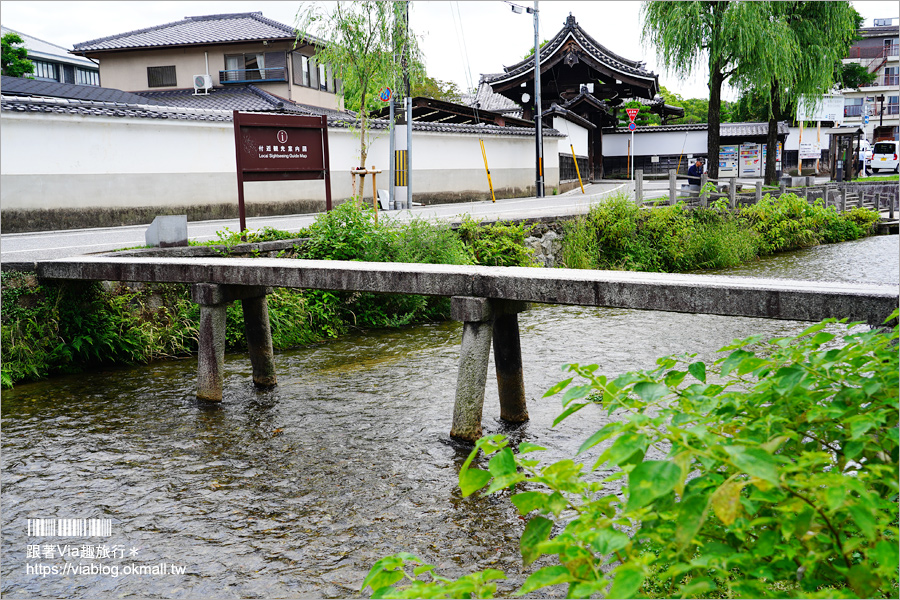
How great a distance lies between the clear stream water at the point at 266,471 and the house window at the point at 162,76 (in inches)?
908

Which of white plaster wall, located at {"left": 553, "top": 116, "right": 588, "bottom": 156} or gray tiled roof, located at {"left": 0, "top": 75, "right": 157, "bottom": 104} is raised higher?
gray tiled roof, located at {"left": 0, "top": 75, "right": 157, "bottom": 104}

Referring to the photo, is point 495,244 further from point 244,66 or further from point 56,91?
point 244,66

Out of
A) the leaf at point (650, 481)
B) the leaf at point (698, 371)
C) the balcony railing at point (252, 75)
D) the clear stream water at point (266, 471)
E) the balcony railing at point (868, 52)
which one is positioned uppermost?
the balcony railing at point (868, 52)

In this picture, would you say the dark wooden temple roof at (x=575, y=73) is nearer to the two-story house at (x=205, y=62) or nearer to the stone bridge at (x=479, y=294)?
the two-story house at (x=205, y=62)

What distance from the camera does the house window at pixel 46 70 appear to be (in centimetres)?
3507

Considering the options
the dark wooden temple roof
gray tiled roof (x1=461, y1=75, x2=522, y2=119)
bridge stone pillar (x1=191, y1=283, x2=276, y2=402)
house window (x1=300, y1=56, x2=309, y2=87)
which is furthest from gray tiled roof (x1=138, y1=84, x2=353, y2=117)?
bridge stone pillar (x1=191, y1=283, x2=276, y2=402)

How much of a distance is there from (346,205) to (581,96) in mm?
22488

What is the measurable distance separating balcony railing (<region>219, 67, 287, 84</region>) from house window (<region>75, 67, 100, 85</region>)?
14.9m

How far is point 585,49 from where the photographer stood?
29.4 metres

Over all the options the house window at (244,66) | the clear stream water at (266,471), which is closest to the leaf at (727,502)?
the clear stream water at (266,471)

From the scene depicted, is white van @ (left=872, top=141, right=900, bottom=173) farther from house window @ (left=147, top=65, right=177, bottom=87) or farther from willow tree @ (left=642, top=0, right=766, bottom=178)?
house window @ (left=147, top=65, right=177, bottom=87)

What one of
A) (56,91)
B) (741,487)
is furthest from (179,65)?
(741,487)

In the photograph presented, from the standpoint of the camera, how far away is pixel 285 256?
9656 mm

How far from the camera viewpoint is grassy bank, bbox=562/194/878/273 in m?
13.8
